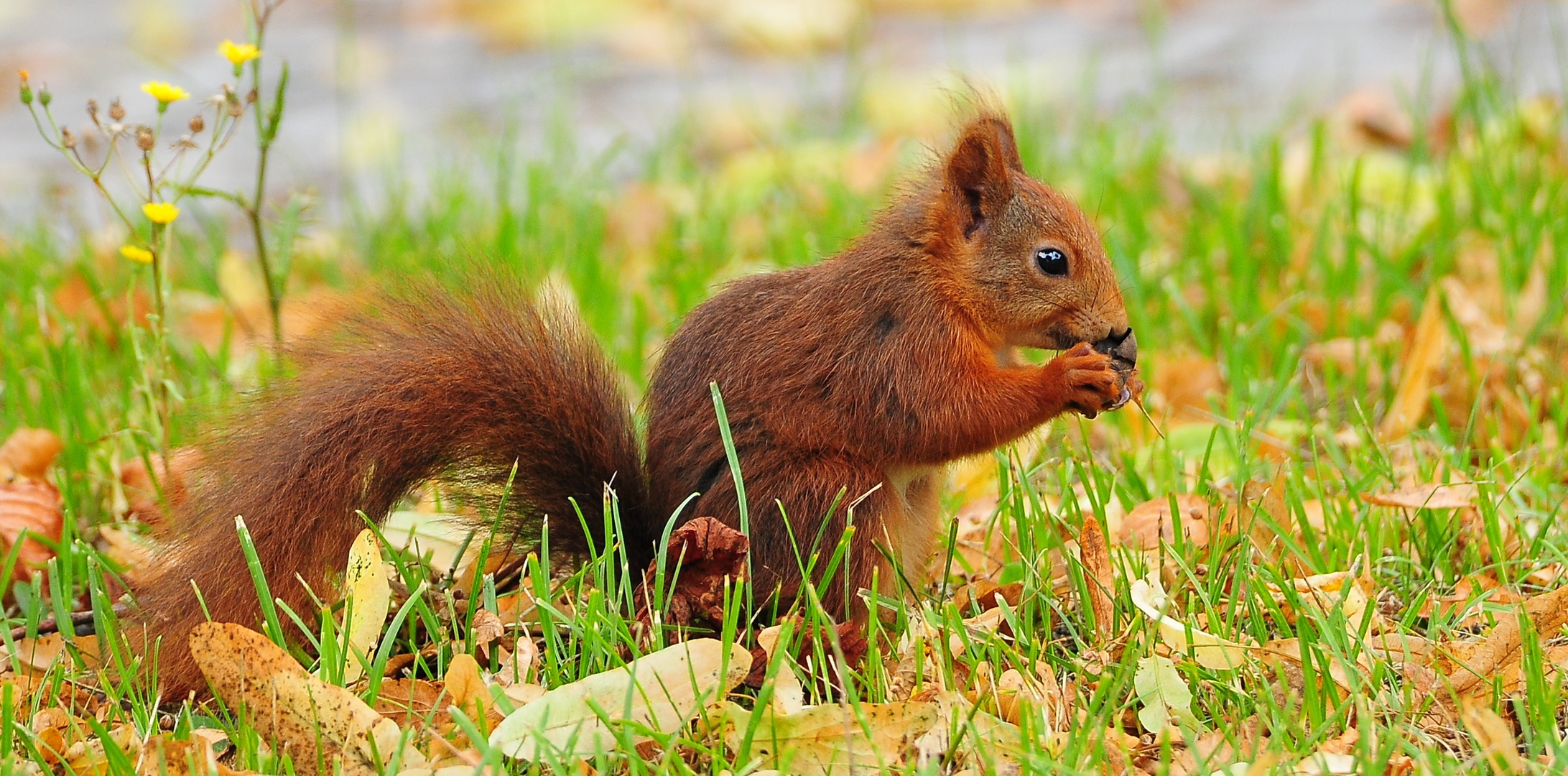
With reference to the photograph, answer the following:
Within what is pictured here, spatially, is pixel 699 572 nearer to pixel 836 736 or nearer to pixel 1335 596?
pixel 836 736

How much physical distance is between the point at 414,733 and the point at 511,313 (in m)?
0.47

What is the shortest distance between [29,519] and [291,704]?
0.73 m

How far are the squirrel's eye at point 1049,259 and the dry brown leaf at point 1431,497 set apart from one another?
0.42 m

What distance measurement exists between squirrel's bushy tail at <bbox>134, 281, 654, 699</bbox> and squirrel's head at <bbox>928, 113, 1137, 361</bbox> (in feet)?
1.31

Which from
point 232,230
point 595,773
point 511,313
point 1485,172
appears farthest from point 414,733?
point 232,230

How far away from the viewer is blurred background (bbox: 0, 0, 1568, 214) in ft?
13.4

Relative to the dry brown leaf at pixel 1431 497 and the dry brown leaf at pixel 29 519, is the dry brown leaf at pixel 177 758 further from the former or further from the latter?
the dry brown leaf at pixel 1431 497

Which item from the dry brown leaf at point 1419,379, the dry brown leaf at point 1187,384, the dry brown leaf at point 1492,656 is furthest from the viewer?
the dry brown leaf at point 1187,384

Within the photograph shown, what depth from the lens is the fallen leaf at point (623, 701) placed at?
1.34 metres

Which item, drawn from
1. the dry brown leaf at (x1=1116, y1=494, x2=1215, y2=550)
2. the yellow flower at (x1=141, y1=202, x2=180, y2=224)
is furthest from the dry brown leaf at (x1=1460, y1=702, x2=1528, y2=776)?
the yellow flower at (x1=141, y1=202, x2=180, y2=224)

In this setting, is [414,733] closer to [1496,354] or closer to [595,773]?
[595,773]

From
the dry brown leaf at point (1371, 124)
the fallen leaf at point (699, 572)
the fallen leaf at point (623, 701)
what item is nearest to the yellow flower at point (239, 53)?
the fallen leaf at point (699, 572)

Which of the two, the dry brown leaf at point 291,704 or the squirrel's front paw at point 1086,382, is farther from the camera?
the squirrel's front paw at point 1086,382

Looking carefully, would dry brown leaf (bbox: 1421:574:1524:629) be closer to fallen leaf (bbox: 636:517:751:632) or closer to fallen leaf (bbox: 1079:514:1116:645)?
fallen leaf (bbox: 1079:514:1116:645)
